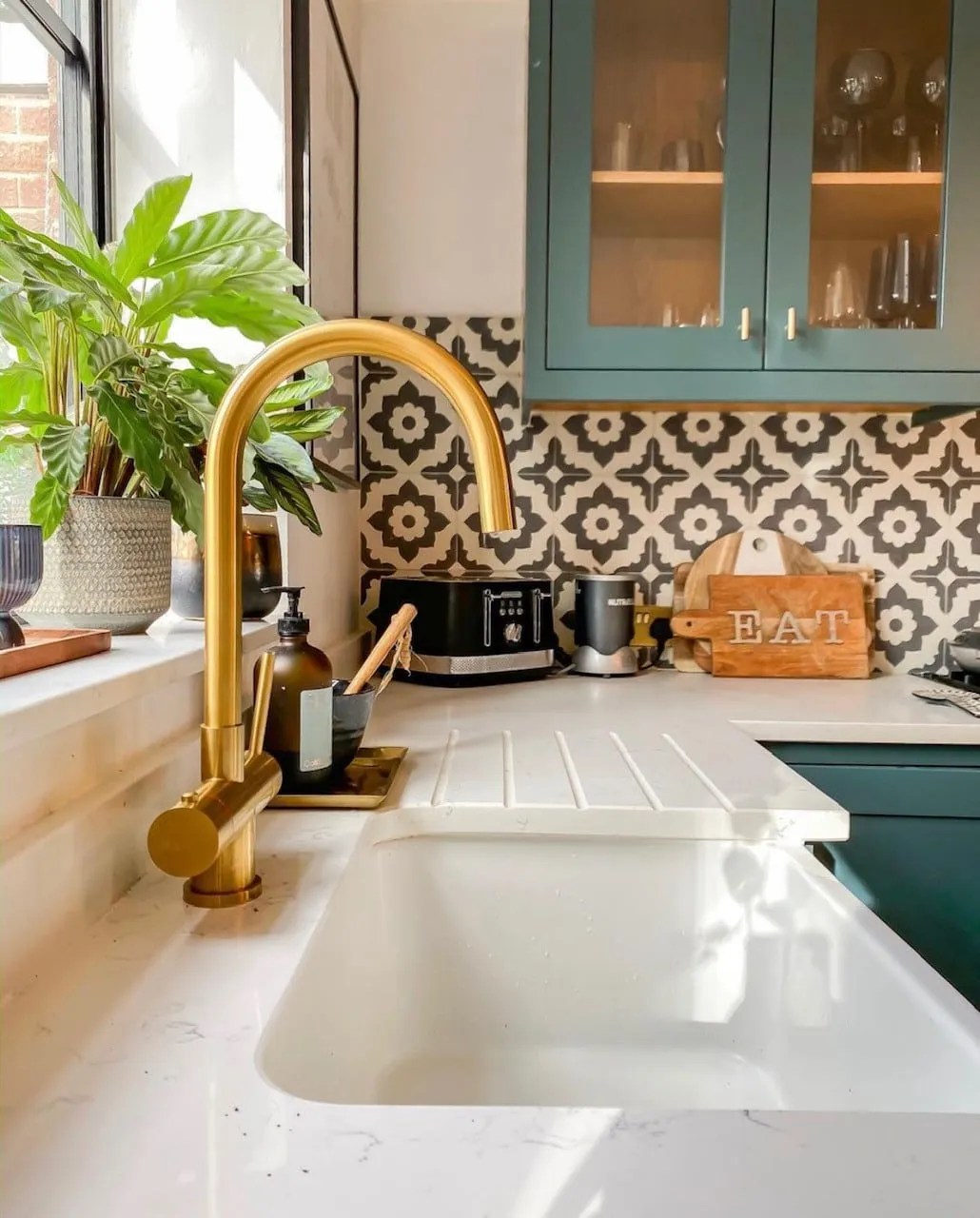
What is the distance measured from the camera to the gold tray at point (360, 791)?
95 cm

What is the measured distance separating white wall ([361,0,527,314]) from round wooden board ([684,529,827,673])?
2.18ft

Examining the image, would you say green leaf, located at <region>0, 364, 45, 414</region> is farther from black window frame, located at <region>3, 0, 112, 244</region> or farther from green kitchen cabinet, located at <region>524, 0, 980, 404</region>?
green kitchen cabinet, located at <region>524, 0, 980, 404</region>

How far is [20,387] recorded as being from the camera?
907 millimetres

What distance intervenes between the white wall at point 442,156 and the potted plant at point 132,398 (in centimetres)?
112

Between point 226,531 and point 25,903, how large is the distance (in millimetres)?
273

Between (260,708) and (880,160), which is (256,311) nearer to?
(260,708)

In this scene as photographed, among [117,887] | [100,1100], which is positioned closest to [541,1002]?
[117,887]

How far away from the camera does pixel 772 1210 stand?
1.23 feet

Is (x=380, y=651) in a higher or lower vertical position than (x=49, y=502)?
lower

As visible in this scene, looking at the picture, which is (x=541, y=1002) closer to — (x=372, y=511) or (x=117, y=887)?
(x=117, y=887)

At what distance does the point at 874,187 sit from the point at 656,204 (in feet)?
1.29

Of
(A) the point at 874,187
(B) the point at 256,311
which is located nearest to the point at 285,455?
→ (B) the point at 256,311

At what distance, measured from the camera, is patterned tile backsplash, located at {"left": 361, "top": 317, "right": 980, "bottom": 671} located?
6.48 ft

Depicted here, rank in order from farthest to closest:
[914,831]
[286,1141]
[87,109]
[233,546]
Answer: [914,831]
[87,109]
[233,546]
[286,1141]
